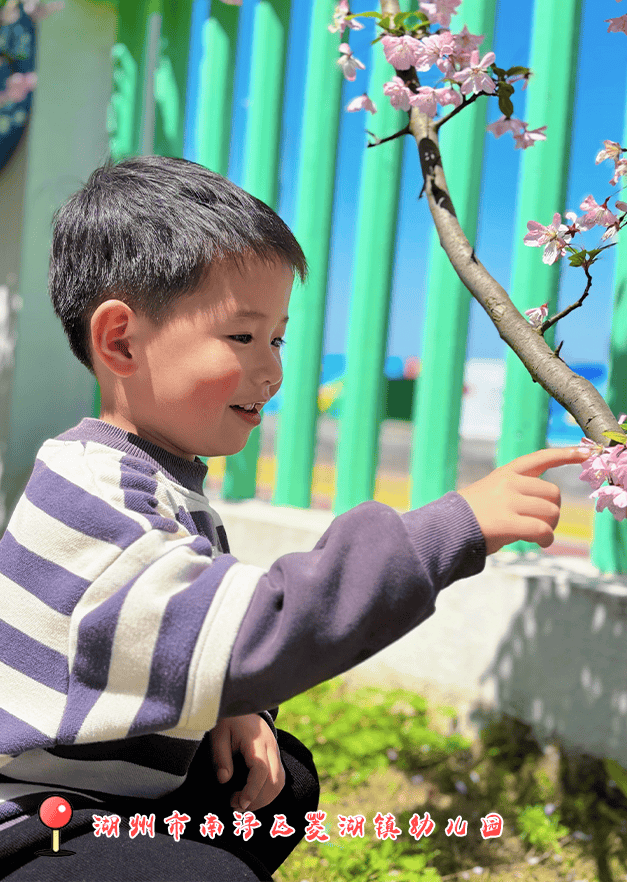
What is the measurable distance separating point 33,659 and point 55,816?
213 mm

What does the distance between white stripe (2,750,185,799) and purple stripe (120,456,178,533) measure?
1.19ft

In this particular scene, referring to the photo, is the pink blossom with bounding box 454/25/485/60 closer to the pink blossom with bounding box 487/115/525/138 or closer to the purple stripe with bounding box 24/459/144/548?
the pink blossom with bounding box 487/115/525/138

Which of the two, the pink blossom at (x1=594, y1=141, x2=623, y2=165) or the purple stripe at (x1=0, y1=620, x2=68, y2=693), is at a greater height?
the pink blossom at (x1=594, y1=141, x2=623, y2=165)

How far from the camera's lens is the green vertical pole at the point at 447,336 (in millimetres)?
2926

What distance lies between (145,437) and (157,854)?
605 millimetres

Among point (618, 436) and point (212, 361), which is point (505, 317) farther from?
point (212, 361)

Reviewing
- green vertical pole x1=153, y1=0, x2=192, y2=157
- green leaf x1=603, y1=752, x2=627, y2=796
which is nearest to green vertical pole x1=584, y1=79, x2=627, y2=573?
green leaf x1=603, y1=752, x2=627, y2=796

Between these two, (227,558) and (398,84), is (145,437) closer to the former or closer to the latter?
(227,558)

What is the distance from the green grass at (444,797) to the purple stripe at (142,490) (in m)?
1.25

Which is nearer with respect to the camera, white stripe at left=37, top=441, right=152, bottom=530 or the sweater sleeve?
the sweater sleeve

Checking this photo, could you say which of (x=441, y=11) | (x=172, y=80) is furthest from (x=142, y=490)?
(x=172, y=80)

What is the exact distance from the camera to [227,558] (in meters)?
1.06

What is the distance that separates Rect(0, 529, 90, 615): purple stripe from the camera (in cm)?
106

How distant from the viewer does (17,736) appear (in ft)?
3.58
